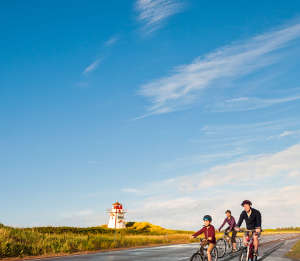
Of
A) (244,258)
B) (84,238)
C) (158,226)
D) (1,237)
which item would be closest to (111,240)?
(84,238)

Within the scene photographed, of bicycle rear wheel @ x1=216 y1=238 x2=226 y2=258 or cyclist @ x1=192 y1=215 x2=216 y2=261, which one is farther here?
bicycle rear wheel @ x1=216 y1=238 x2=226 y2=258

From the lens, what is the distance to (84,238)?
2819 centimetres

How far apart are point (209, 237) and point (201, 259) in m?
0.67

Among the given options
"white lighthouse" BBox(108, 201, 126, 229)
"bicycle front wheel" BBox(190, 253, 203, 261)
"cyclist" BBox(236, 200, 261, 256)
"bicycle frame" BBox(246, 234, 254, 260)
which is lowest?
"bicycle front wheel" BBox(190, 253, 203, 261)

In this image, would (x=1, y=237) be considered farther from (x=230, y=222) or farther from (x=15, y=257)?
(x=230, y=222)

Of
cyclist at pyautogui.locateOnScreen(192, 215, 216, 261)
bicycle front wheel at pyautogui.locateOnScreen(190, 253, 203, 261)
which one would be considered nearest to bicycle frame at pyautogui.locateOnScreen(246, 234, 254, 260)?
cyclist at pyautogui.locateOnScreen(192, 215, 216, 261)

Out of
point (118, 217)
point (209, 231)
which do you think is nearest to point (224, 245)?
point (209, 231)

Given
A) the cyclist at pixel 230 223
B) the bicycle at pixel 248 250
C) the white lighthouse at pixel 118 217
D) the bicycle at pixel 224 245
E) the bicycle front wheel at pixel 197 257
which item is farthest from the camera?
the white lighthouse at pixel 118 217

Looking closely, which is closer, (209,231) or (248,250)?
(209,231)

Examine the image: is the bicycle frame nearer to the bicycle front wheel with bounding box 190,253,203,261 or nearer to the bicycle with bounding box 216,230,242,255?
the bicycle front wheel with bounding box 190,253,203,261

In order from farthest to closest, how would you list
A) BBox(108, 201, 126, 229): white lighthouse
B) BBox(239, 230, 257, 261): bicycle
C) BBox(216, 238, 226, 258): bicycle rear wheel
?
BBox(108, 201, 126, 229): white lighthouse < BBox(216, 238, 226, 258): bicycle rear wheel < BBox(239, 230, 257, 261): bicycle

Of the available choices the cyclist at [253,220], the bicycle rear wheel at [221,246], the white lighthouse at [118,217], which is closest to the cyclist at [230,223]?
the bicycle rear wheel at [221,246]

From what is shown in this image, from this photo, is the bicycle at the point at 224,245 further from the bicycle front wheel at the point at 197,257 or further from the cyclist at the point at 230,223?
the bicycle front wheel at the point at 197,257

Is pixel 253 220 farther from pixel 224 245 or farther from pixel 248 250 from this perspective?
pixel 224 245
